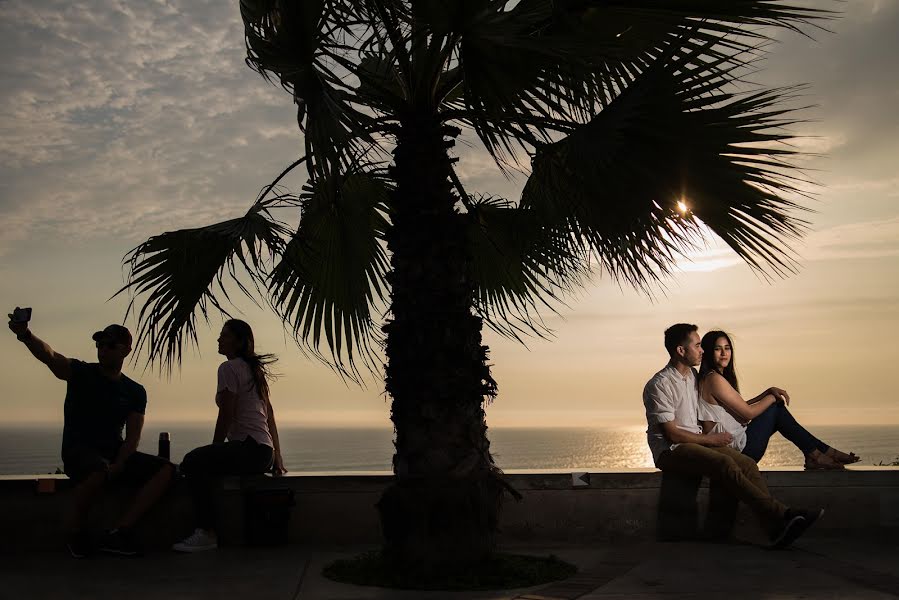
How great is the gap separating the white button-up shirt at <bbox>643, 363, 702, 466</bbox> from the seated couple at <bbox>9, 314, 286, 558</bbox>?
287 centimetres

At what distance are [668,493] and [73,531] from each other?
4357 millimetres

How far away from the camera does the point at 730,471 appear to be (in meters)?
6.78

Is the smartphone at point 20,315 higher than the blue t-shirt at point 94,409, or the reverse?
the smartphone at point 20,315

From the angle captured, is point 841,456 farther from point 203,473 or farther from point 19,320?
point 19,320

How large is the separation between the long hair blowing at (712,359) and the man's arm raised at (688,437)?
0.53 metres

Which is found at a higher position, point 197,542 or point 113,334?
point 113,334

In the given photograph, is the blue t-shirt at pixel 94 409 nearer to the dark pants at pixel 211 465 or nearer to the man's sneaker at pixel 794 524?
the dark pants at pixel 211 465

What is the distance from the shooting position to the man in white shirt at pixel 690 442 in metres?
6.67

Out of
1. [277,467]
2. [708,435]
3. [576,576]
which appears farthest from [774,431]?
[277,467]

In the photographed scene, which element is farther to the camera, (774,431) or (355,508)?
(774,431)

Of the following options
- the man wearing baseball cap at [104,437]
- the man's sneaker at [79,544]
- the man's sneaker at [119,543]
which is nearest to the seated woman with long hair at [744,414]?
the man wearing baseball cap at [104,437]

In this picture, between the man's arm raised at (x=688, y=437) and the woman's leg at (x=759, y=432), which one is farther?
the woman's leg at (x=759, y=432)

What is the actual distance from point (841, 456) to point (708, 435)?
1.34m

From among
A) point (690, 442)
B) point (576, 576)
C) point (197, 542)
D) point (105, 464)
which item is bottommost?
point (576, 576)
